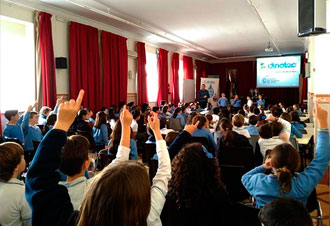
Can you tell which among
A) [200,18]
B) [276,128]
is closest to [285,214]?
[276,128]

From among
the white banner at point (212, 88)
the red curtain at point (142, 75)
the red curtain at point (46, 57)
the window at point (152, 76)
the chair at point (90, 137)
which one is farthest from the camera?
the white banner at point (212, 88)

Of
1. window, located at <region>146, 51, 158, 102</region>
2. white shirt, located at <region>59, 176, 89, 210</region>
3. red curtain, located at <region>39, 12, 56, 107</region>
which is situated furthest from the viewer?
window, located at <region>146, 51, 158, 102</region>

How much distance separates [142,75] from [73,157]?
9059mm

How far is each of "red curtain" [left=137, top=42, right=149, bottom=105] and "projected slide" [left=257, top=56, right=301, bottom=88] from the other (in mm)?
6586

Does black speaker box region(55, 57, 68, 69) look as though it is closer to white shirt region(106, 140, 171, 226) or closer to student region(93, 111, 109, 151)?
student region(93, 111, 109, 151)

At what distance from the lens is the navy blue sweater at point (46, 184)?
43.2 inches

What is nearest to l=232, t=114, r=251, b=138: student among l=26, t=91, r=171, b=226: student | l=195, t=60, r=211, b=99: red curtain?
l=26, t=91, r=171, b=226: student

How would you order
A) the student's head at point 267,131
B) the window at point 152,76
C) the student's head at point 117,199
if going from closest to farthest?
1. the student's head at point 117,199
2. the student's head at point 267,131
3. the window at point 152,76

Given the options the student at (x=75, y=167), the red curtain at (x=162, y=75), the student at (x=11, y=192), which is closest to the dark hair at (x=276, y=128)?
the student at (x=75, y=167)

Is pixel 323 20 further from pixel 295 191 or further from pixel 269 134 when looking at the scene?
pixel 295 191

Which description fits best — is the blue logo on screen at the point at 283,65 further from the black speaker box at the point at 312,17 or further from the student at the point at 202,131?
the student at the point at 202,131

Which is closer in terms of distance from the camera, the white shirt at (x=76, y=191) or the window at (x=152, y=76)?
the white shirt at (x=76, y=191)

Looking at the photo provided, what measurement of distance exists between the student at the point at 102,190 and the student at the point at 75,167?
13.6 inches

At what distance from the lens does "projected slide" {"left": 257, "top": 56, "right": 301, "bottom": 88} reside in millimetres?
13203
